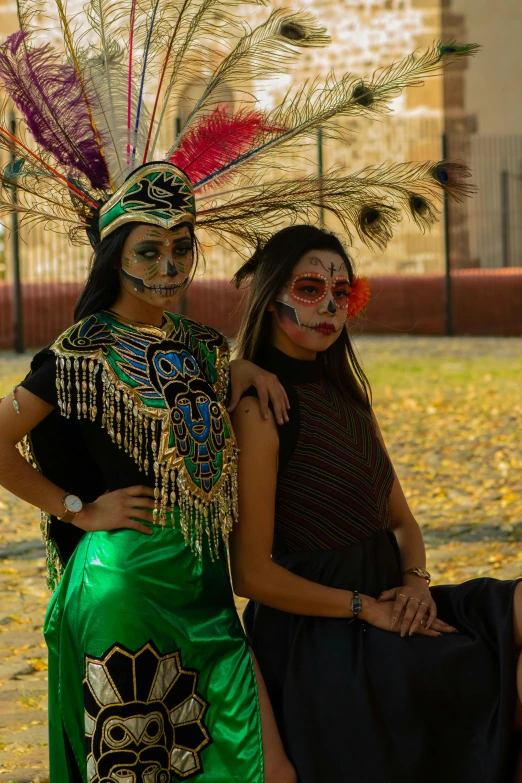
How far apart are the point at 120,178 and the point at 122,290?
34cm

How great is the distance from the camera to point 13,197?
3297 mm

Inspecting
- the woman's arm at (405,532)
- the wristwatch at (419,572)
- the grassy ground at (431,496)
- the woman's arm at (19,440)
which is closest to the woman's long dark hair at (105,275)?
the woman's arm at (19,440)

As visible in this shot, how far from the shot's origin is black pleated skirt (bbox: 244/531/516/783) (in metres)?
2.66

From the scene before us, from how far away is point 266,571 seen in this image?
2.79m

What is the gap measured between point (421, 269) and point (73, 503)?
52.3 ft

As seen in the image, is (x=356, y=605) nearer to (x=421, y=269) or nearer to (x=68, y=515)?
(x=68, y=515)

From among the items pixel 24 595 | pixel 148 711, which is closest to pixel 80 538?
pixel 148 711

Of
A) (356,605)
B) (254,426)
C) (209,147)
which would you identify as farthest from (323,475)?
(209,147)

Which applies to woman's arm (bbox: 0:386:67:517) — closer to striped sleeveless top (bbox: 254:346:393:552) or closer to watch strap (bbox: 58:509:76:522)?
watch strap (bbox: 58:509:76:522)

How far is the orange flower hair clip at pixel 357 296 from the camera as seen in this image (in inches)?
126

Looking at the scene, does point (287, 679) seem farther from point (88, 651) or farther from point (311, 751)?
point (88, 651)

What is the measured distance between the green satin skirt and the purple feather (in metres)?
1.01

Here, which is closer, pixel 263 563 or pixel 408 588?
pixel 263 563

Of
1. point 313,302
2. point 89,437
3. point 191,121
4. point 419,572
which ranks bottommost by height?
point 419,572
